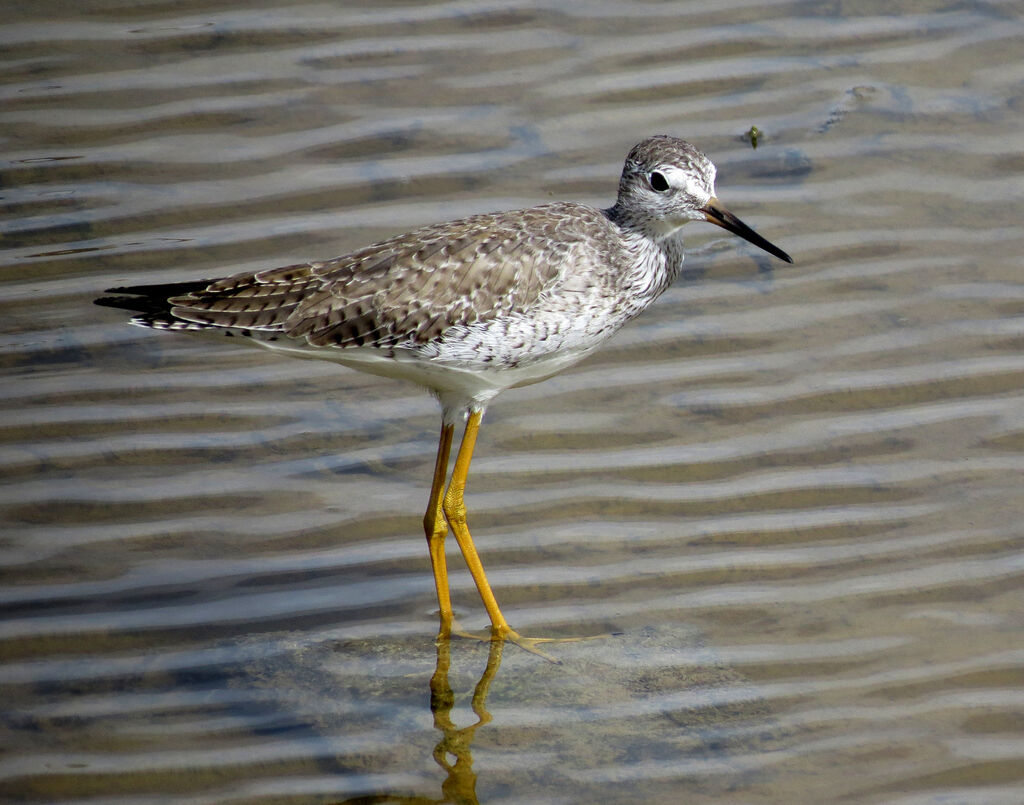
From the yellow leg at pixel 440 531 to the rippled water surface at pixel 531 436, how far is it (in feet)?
0.38

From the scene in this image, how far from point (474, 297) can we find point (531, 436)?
134cm

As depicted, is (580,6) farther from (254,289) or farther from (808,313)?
(254,289)

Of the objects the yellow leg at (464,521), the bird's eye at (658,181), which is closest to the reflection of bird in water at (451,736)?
the yellow leg at (464,521)

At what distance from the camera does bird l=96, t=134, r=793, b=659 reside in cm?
593

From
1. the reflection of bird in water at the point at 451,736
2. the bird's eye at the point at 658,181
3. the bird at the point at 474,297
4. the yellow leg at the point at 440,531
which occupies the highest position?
the bird's eye at the point at 658,181

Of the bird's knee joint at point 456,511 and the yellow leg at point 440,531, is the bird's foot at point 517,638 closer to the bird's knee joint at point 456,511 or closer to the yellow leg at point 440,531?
the yellow leg at point 440,531

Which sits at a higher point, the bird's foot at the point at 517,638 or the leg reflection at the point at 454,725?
the bird's foot at the point at 517,638

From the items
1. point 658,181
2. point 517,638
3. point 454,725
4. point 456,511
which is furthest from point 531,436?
point 454,725

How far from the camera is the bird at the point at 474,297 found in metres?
5.93

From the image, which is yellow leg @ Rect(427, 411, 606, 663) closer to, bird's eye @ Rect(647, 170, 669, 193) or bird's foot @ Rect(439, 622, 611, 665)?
bird's foot @ Rect(439, 622, 611, 665)

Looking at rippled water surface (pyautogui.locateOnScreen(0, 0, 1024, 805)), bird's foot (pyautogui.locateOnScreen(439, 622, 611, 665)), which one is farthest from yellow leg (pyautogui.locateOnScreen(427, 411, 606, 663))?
rippled water surface (pyautogui.locateOnScreen(0, 0, 1024, 805))

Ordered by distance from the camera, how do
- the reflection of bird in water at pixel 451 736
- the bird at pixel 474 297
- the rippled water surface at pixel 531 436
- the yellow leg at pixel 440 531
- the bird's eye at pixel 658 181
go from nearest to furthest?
1. the reflection of bird in water at pixel 451 736
2. the rippled water surface at pixel 531 436
3. the bird at pixel 474 297
4. the bird's eye at pixel 658 181
5. the yellow leg at pixel 440 531

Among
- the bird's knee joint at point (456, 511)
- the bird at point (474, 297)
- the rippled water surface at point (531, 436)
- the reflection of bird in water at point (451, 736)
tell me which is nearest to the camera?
the reflection of bird in water at point (451, 736)

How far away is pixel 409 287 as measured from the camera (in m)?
5.99
